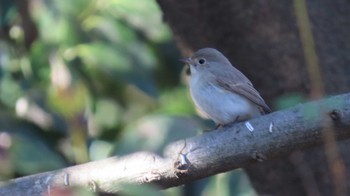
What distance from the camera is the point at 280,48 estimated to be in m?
4.12

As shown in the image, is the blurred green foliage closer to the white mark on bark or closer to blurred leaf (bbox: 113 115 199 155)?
blurred leaf (bbox: 113 115 199 155)

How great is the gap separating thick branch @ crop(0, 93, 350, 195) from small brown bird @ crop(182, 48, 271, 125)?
844 millimetres

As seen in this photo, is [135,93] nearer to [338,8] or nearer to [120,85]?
[120,85]

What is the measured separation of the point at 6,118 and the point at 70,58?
44 cm

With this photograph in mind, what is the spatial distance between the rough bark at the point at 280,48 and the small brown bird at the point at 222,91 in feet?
0.53

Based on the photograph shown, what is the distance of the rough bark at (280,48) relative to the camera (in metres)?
4.09

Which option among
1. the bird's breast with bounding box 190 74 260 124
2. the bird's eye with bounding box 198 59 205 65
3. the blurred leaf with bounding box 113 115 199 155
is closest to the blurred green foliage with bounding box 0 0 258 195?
the bird's breast with bounding box 190 74 260 124

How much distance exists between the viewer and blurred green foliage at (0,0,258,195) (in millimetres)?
4316

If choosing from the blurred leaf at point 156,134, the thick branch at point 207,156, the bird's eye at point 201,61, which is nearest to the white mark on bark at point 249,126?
the thick branch at point 207,156

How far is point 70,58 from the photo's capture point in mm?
4336

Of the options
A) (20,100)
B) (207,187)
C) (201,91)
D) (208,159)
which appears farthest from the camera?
(20,100)

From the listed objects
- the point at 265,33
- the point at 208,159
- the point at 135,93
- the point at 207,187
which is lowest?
the point at 208,159

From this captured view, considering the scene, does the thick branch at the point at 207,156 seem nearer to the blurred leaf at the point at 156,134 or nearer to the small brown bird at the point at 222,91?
the blurred leaf at the point at 156,134

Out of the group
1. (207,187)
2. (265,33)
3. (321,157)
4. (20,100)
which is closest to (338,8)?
(265,33)
